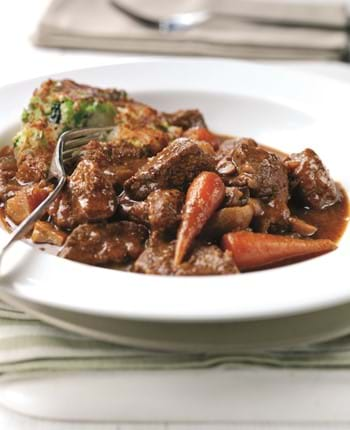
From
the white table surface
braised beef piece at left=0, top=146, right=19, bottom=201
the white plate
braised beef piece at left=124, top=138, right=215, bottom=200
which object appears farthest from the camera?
the white table surface

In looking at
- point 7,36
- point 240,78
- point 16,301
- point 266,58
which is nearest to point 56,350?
point 16,301

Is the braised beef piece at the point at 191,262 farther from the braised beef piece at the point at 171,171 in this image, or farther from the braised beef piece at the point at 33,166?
the braised beef piece at the point at 33,166

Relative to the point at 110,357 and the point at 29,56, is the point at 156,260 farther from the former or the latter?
the point at 29,56

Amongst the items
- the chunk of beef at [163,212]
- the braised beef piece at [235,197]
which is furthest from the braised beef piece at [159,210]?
the braised beef piece at [235,197]

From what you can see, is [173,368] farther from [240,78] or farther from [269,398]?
[240,78]

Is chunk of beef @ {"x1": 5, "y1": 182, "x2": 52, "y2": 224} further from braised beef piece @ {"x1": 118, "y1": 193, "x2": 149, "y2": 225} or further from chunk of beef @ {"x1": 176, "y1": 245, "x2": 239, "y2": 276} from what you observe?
chunk of beef @ {"x1": 176, "y1": 245, "x2": 239, "y2": 276}

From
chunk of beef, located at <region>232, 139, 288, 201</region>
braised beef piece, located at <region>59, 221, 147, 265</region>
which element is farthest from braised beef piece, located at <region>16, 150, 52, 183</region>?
chunk of beef, located at <region>232, 139, 288, 201</region>
